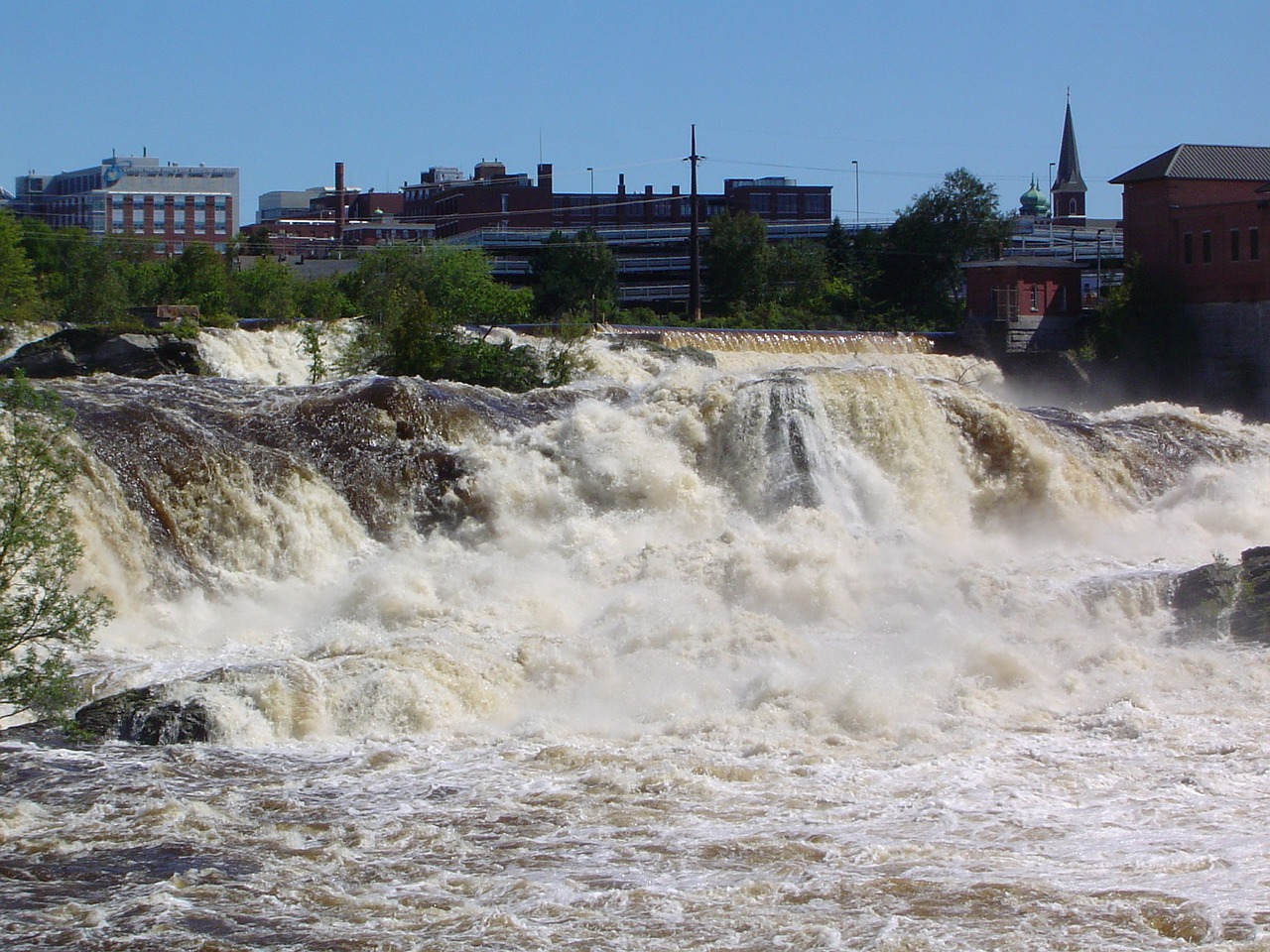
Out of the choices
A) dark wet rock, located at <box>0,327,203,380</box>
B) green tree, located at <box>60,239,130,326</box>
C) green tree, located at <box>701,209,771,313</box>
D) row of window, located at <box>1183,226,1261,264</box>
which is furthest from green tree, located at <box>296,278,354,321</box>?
row of window, located at <box>1183,226,1261,264</box>

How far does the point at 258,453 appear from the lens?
22672mm

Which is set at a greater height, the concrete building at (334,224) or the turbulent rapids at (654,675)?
the concrete building at (334,224)

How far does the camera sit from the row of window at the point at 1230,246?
50500 mm

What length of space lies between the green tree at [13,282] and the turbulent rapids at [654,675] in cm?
1666

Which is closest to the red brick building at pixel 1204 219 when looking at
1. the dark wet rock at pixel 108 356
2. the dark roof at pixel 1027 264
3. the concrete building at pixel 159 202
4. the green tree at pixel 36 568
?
the dark roof at pixel 1027 264

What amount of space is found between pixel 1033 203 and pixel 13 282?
9858 centimetres

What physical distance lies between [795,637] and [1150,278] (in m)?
38.3

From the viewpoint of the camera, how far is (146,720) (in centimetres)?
1502

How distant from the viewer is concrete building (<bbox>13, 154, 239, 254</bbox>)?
128250 mm

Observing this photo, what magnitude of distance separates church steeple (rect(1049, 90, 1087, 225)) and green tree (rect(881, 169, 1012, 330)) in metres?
63.8

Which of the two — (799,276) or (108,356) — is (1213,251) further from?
(108,356)

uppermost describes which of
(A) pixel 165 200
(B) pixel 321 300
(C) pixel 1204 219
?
(A) pixel 165 200

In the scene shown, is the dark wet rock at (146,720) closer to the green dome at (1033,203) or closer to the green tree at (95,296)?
the green tree at (95,296)

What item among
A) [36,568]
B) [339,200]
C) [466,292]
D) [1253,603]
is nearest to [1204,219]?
[466,292]
